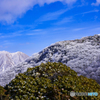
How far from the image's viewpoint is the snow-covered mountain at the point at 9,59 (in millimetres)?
22573

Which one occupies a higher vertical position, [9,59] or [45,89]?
[9,59]

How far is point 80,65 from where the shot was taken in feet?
30.6

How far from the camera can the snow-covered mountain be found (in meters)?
22.6

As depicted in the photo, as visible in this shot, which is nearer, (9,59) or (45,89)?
(45,89)

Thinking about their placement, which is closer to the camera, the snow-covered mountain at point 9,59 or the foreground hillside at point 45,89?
the foreground hillside at point 45,89

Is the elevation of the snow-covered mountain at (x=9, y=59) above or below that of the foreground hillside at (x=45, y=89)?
above

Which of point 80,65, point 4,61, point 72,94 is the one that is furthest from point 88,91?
point 4,61

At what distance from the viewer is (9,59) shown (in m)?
24.0

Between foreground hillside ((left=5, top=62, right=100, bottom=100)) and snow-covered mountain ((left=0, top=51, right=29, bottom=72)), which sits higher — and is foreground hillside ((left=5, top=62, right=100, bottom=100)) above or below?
below

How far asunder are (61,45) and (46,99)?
10809 mm

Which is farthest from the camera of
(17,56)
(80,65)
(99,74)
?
(17,56)

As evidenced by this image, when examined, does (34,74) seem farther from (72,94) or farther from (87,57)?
(87,57)

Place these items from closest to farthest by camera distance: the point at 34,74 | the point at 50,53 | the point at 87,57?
the point at 34,74
the point at 87,57
the point at 50,53

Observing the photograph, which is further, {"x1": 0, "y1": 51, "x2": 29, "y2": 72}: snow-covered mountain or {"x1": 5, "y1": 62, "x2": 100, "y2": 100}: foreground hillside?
{"x1": 0, "y1": 51, "x2": 29, "y2": 72}: snow-covered mountain
